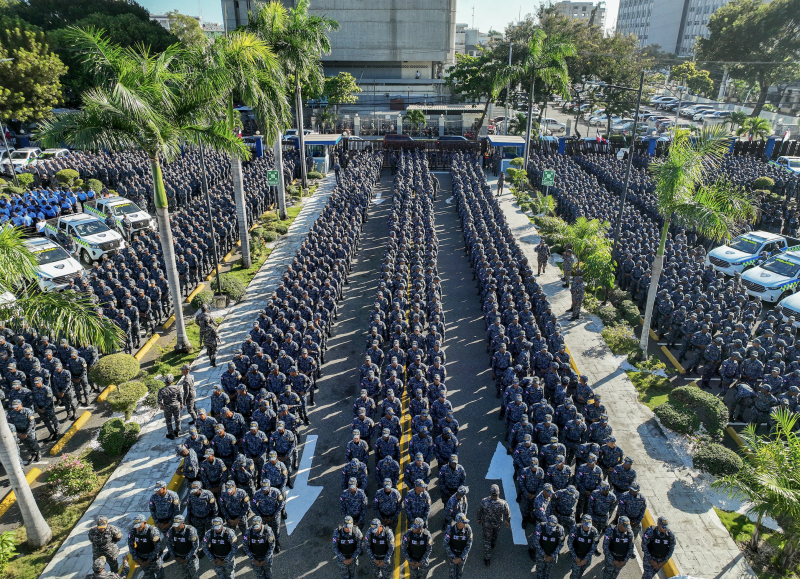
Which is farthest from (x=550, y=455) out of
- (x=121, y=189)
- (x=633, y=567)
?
(x=121, y=189)

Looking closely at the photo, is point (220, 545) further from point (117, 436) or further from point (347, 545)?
point (117, 436)

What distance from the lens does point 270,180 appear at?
22469 millimetres

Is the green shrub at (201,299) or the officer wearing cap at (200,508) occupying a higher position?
the green shrub at (201,299)

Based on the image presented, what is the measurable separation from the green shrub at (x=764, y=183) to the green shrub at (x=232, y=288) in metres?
28.1

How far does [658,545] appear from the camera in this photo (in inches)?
310

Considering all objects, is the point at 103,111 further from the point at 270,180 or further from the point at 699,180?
the point at 699,180

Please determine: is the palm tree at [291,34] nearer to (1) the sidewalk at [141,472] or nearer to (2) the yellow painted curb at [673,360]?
(1) the sidewalk at [141,472]

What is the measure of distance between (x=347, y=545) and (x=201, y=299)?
10967 millimetres

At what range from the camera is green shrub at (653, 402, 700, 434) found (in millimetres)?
11328

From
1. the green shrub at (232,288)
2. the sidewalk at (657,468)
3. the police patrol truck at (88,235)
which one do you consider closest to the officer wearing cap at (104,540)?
the sidewalk at (657,468)

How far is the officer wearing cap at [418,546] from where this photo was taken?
803 centimetres

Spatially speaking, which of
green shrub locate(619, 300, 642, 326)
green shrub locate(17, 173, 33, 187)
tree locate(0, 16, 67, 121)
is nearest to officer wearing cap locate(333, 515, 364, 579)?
green shrub locate(619, 300, 642, 326)

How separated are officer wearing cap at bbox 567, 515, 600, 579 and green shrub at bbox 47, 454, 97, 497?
8.58 m

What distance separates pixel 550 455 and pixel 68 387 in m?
10.4
